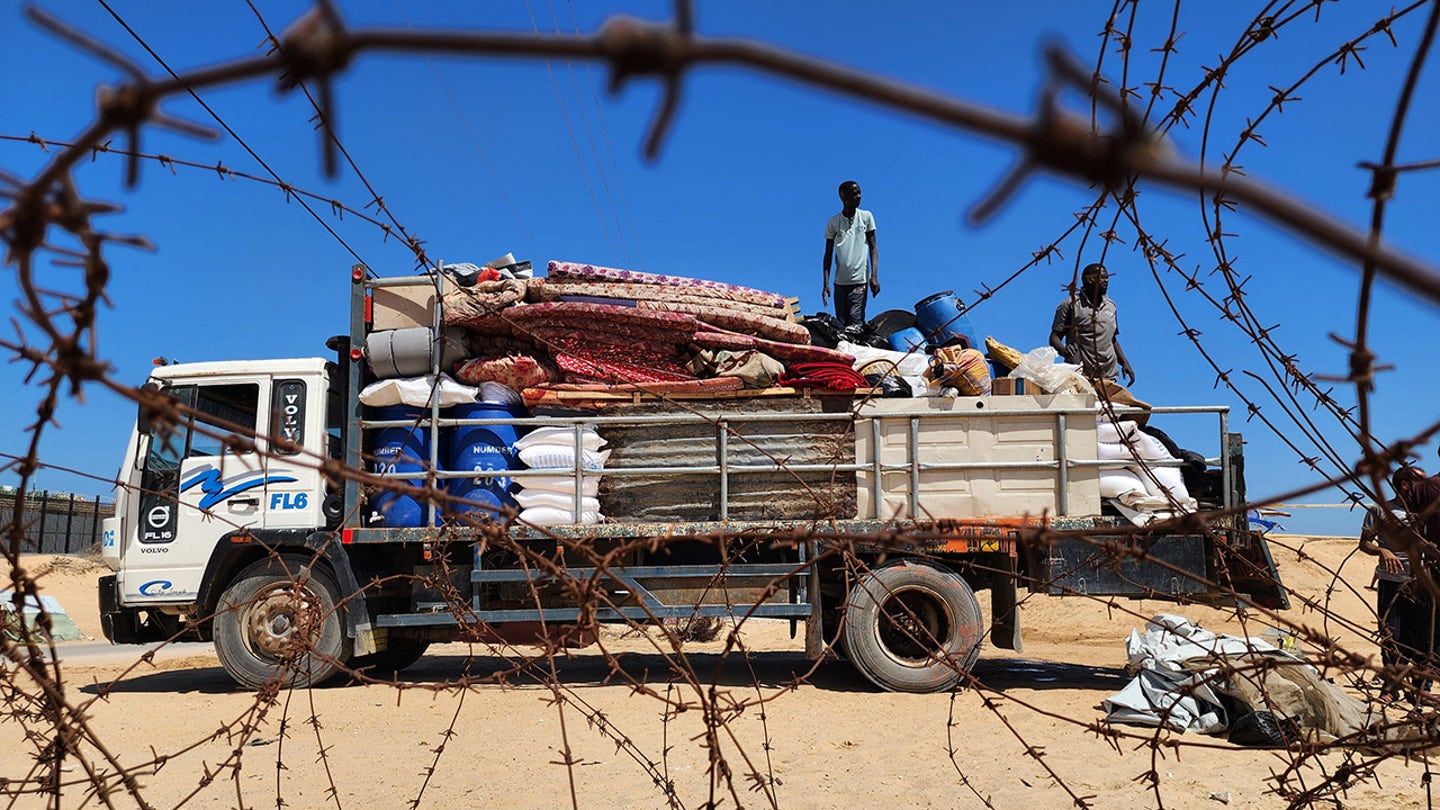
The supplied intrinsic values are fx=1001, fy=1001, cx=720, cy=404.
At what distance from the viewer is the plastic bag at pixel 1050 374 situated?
6945mm

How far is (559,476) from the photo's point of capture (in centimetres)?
690

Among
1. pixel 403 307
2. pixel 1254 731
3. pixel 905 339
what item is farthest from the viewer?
pixel 905 339

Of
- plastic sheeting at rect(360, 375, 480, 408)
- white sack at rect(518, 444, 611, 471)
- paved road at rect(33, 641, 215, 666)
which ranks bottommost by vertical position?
paved road at rect(33, 641, 215, 666)

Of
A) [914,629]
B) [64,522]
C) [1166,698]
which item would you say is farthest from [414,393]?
[64,522]

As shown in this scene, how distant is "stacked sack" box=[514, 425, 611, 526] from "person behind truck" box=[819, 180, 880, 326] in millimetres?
2786

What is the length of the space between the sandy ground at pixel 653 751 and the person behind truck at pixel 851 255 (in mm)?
3146

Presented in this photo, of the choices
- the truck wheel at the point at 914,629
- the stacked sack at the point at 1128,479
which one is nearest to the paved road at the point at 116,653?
the truck wheel at the point at 914,629

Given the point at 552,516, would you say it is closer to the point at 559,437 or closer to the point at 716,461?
the point at 559,437

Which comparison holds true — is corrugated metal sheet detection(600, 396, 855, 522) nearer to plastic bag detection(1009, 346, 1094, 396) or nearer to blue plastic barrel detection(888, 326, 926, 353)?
blue plastic barrel detection(888, 326, 926, 353)

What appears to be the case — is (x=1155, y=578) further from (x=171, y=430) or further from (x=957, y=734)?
(x=171, y=430)

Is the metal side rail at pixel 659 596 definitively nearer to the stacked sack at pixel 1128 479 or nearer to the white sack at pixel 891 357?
the white sack at pixel 891 357

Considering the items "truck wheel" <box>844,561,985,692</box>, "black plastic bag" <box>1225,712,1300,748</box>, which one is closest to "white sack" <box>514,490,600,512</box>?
"truck wheel" <box>844,561,985,692</box>

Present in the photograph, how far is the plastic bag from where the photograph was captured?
22.8 feet

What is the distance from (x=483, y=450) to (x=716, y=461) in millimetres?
1645
